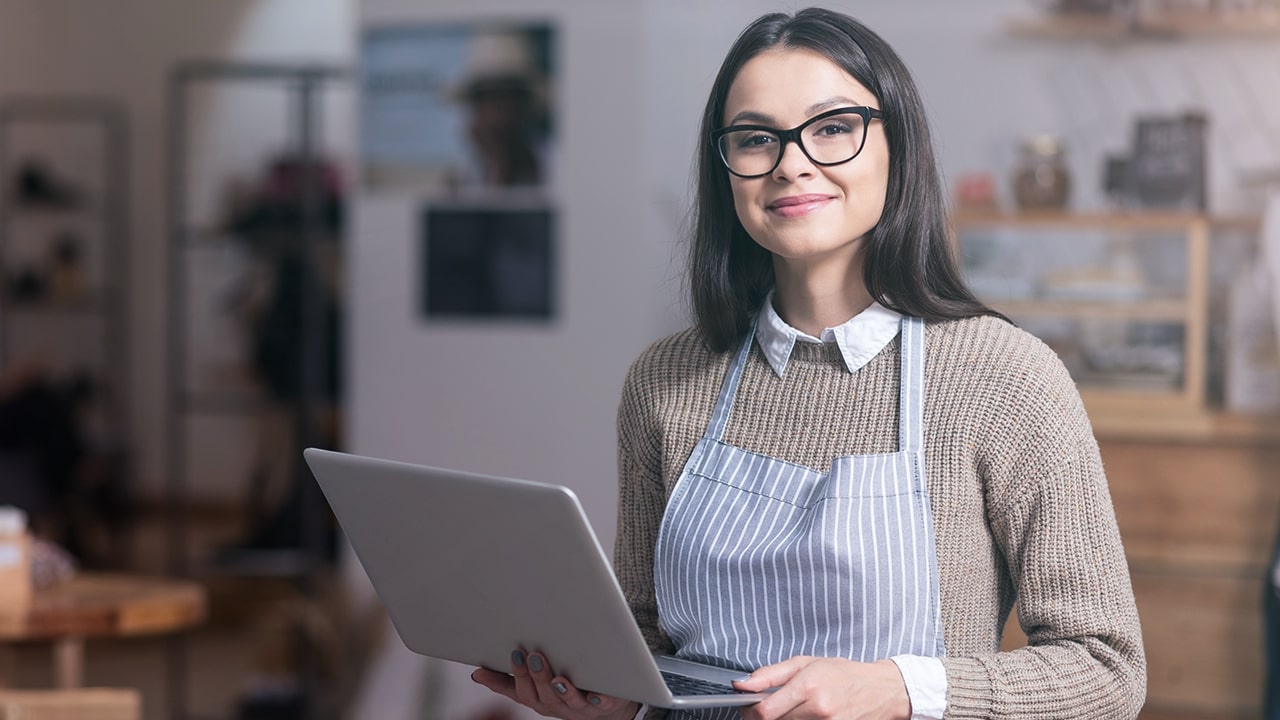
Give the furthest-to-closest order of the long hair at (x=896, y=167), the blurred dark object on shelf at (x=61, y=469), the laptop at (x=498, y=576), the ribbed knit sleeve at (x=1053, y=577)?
the blurred dark object on shelf at (x=61, y=469)
the long hair at (x=896, y=167)
the ribbed knit sleeve at (x=1053, y=577)
the laptop at (x=498, y=576)

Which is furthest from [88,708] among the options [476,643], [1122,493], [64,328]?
[64,328]

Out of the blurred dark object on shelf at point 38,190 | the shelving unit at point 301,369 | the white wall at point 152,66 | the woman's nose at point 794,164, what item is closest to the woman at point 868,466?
the woman's nose at point 794,164

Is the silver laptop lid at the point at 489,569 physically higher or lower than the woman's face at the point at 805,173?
lower

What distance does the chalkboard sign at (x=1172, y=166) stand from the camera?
10.9 ft

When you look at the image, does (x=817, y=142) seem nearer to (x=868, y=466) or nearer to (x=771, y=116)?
(x=771, y=116)

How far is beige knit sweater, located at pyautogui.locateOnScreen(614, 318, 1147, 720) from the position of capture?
123 cm

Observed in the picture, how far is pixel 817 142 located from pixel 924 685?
509 millimetres

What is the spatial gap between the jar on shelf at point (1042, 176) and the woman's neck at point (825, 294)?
216 centimetres

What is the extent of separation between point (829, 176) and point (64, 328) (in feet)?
21.1

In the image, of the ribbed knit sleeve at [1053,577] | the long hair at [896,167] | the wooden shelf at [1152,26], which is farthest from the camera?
the wooden shelf at [1152,26]

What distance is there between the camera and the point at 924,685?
1.21 m

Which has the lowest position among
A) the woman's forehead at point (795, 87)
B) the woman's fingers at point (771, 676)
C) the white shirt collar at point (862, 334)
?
the woman's fingers at point (771, 676)

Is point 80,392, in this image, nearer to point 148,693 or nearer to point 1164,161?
point 148,693

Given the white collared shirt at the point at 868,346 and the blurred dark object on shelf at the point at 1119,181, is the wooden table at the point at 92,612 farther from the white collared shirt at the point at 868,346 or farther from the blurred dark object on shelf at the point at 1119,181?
the blurred dark object on shelf at the point at 1119,181
